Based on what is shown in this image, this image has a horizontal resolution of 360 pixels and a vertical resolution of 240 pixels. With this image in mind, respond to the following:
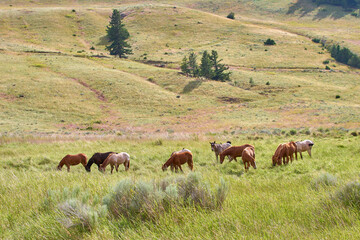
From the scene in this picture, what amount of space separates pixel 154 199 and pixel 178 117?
146 feet

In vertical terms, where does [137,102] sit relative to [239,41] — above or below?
below

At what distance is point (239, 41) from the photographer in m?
110

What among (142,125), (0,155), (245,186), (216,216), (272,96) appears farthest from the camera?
(272,96)

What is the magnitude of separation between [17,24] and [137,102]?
Result: 277 ft

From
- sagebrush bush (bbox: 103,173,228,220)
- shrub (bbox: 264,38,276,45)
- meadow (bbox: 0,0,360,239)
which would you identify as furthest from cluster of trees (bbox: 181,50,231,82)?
sagebrush bush (bbox: 103,173,228,220)

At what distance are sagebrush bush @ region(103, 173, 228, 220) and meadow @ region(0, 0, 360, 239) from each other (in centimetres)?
6

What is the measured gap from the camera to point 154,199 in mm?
4812

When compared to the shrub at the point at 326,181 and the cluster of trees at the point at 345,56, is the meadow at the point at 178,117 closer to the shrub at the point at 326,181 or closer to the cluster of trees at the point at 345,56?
the shrub at the point at 326,181

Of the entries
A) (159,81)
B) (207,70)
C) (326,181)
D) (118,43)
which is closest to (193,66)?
(207,70)

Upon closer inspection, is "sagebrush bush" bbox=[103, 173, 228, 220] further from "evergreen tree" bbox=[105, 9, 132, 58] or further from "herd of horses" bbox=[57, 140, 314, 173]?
"evergreen tree" bbox=[105, 9, 132, 58]

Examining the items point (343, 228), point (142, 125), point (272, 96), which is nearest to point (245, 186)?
point (343, 228)

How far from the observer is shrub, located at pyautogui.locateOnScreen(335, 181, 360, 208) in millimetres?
4534

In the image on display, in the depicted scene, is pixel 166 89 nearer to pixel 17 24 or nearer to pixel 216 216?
pixel 216 216

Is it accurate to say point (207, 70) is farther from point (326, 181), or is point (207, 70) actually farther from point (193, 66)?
point (326, 181)
